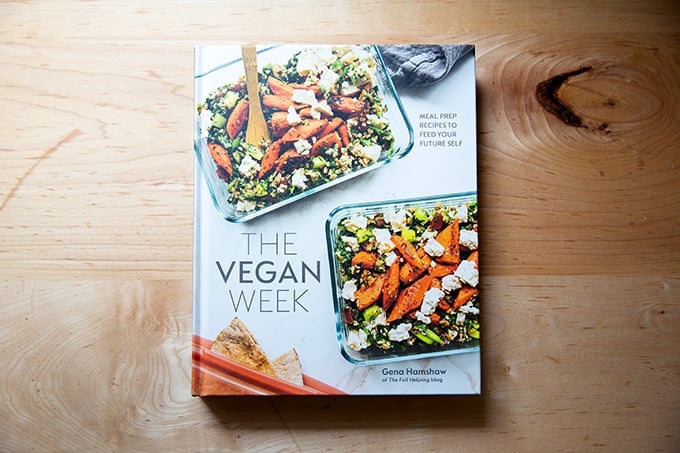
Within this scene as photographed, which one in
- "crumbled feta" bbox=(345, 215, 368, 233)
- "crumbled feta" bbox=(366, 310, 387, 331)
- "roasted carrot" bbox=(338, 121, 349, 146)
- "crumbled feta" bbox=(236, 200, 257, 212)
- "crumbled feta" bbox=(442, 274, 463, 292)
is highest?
"roasted carrot" bbox=(338, 121, 349, 146)

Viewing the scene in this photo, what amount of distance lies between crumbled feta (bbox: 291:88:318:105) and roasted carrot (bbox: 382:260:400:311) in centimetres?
25

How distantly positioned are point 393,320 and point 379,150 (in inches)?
9.0

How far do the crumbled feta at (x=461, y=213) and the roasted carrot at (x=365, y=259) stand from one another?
123 mm

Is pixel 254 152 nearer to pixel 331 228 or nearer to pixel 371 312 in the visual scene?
pixel 331 228

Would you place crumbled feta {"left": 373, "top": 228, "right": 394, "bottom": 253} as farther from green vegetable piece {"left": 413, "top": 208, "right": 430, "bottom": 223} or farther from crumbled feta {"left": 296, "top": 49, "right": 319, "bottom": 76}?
crumbled feta {"left": 296, "top": 49, "right": 319, "bottom": 76}

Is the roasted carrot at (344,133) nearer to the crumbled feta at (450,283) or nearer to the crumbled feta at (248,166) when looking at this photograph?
the crumbled feta at (248,166)

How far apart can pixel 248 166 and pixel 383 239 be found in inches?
8.0

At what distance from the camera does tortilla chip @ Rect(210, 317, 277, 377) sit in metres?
0.80

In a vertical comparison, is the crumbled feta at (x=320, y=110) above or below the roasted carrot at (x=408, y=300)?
above

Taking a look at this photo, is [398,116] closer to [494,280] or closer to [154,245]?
[494,280]

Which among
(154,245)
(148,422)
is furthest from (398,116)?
(148,422)

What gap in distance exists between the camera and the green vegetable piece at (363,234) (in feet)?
2.66

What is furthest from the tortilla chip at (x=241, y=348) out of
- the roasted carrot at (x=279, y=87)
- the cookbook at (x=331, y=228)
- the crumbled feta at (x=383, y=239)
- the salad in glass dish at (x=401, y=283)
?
the roasted carrot at (x=279, y=87)

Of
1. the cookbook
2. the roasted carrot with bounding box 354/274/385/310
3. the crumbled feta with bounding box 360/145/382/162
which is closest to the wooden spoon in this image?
the cookbook
